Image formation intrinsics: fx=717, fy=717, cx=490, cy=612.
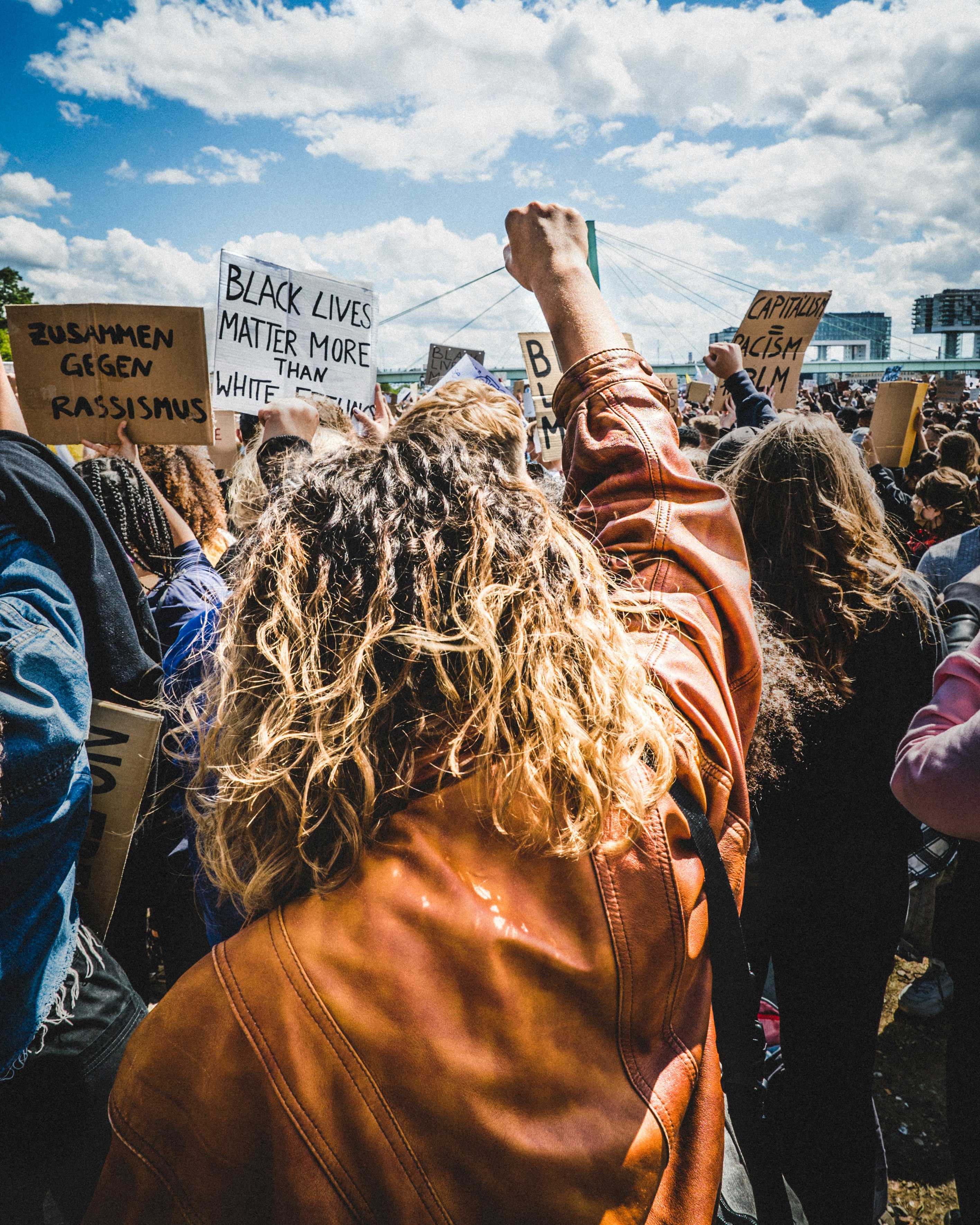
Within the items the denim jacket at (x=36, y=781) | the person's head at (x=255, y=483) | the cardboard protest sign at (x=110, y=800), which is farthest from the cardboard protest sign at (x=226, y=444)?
the denim jacket at (x=36, y=781)

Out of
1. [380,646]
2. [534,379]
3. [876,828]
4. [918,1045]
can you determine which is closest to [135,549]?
[380,646]

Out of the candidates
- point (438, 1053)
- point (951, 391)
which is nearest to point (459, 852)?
point (438, 1053)

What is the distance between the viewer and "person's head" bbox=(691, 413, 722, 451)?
609 centimetres

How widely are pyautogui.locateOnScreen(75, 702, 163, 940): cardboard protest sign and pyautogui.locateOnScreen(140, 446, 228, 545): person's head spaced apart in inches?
63.1

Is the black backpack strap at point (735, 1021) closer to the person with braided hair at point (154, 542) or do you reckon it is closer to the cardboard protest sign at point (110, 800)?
the cardboard protest sign at point (110, 800)

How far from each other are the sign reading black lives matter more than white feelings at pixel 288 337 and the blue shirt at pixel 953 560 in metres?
2.84

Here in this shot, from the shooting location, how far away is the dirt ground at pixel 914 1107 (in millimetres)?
2387

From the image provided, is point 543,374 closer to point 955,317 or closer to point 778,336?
point 778,336

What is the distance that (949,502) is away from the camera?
4.11 m

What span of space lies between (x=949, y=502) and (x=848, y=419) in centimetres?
638

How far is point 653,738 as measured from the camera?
892 millimetres

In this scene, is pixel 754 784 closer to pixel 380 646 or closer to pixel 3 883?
pixel 380 646

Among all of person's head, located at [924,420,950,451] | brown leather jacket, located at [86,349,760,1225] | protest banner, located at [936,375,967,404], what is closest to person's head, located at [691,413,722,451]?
person's head, located at [924,420,950,451]

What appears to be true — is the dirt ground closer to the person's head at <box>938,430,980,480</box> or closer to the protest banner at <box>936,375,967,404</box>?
the person's head at <box>938,430,980,480</box>
